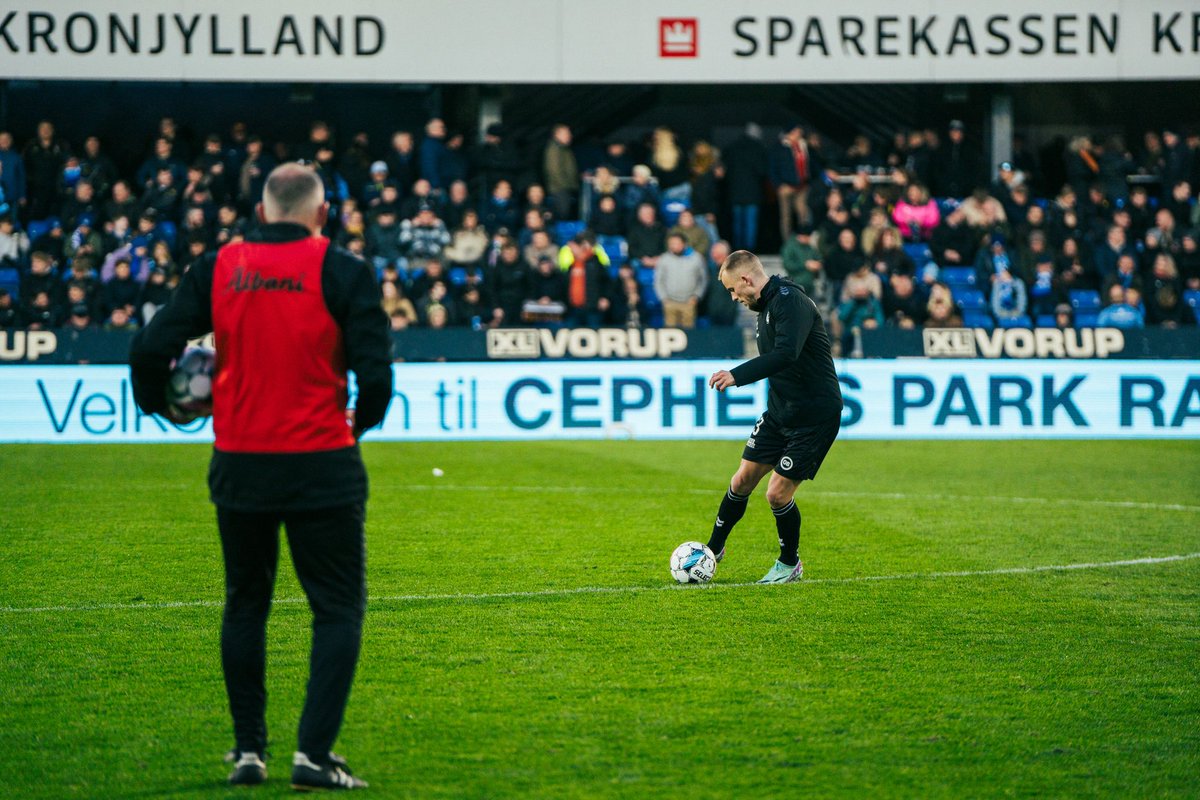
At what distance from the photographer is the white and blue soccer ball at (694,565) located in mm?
8875

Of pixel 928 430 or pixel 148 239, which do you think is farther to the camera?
pixel 148 239

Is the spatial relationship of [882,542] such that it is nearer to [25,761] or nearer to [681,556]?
[681,556]

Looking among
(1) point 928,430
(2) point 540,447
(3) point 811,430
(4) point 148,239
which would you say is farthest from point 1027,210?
(3) point 811,430

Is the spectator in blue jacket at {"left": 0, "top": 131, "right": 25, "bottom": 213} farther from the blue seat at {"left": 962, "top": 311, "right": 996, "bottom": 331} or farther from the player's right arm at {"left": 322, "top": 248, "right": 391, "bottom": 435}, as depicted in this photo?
the player's right arm at {"left": 322, "top": 248, "right": 391, "bottom": 435}

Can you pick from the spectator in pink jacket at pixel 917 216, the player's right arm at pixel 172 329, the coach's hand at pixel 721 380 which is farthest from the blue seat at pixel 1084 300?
the player's right arm at pixel 172 329

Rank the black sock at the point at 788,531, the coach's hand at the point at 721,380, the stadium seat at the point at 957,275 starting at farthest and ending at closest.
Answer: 1. the stadium seat at the point at 957,275
2. the black sock at the point at 788,531
3. the coach's hand at the point at 721,380

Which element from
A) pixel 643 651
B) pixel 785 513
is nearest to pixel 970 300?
pixel 785 513

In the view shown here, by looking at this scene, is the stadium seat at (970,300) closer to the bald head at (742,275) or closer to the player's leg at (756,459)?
the player's leg at (756,459)

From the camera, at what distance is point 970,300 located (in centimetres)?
2202

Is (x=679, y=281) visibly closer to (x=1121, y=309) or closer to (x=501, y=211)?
(x=501, y=211)

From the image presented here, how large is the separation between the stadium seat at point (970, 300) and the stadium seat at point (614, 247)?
481 centimetres

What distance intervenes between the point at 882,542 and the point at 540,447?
7.19 m

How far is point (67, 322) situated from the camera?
19.7 metres

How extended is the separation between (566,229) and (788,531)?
48.9ft
